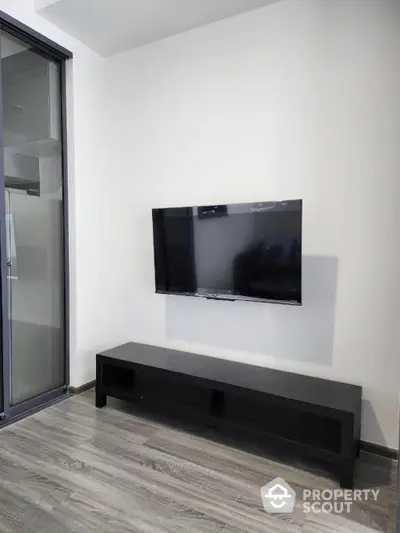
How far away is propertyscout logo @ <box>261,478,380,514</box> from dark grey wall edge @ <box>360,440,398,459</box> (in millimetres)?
324

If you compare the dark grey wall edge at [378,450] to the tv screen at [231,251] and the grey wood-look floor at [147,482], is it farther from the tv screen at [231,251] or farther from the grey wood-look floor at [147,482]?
the tv screen at [231,251]

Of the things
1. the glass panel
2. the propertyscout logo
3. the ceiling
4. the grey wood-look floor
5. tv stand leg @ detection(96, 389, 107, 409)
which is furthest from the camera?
tv stand leg @ detection(96, 389, 107, 409)

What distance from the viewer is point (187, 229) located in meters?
2.52

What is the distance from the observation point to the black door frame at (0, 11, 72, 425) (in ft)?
7.82

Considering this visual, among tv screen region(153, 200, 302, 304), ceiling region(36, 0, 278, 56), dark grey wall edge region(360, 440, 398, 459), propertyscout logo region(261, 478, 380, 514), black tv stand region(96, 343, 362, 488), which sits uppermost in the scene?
ceiling region(36, 0, 278, 56)

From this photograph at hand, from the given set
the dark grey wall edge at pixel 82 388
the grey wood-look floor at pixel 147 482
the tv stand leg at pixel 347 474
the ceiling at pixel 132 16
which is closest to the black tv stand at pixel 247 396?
the tv stand leg at pixel 347 474

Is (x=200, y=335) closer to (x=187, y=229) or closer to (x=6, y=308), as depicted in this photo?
(x=187, y=229)

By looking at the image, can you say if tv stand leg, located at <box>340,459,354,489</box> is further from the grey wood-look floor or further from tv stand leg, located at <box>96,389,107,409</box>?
tv stand leg, located at <box>96,389,107,409</box>

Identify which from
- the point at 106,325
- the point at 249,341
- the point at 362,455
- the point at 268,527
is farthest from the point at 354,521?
the point at 106,325

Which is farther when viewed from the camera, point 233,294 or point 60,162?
point 60,162

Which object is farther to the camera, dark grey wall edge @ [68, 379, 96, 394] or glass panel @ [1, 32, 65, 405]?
dark grey wall edge @ [68, 379, 96, 394]

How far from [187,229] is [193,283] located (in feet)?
1.21

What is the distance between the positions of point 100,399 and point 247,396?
1.19 m

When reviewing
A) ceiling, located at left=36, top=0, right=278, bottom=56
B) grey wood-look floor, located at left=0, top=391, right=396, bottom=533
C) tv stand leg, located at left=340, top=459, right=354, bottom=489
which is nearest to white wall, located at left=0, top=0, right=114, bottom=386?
ceiling, located at left=36, top=0, right=278, bottom=56
